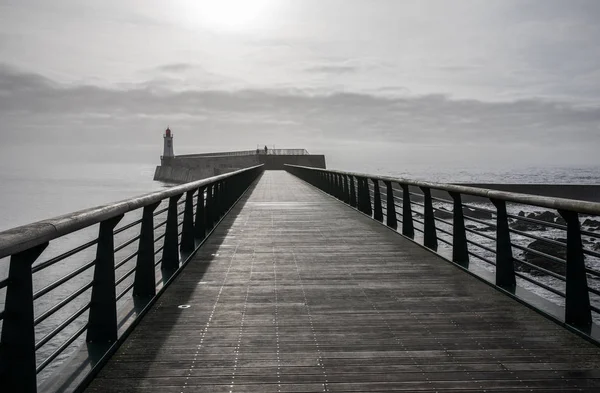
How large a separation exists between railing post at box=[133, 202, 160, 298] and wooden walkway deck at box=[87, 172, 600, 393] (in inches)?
8.3

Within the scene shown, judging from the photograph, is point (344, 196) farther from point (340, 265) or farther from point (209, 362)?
point (209, 362)

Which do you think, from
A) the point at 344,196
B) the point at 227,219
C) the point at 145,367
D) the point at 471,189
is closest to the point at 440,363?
the point at 145,367

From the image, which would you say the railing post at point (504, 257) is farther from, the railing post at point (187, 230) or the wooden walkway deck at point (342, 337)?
the railing post at point (187, 230)

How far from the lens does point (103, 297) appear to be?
14.4 feet

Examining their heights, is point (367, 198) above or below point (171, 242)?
below

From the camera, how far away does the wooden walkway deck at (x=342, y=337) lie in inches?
149

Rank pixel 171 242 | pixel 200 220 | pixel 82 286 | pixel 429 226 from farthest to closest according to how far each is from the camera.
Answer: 1. pixel 200 220
2. pixel 429 226
3. pixel 171 242
4. pixel 82 286

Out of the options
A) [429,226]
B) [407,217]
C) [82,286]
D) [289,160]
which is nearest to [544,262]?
[407,217]

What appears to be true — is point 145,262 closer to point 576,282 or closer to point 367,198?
point 576,282

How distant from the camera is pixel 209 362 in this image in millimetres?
4133

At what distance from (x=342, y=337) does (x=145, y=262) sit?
7.26ft

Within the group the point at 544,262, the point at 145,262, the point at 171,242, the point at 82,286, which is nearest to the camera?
the point at 82,286

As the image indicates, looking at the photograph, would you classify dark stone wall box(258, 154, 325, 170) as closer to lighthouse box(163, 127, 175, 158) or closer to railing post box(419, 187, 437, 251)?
lighthouse box(163, 127, 175, 158)

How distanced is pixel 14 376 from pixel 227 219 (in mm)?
11583
